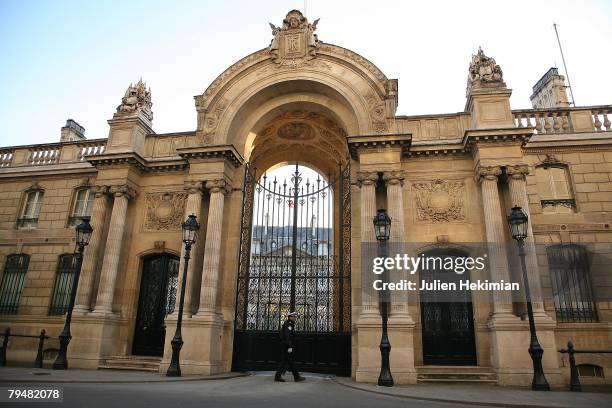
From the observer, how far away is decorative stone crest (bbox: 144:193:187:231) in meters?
18.0

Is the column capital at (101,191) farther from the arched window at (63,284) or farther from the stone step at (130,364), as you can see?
the stone step at (130,364)

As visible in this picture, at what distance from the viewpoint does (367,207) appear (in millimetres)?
15312

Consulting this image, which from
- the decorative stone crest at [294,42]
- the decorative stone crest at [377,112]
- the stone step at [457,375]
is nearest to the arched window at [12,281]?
the decorative stone crest at [294,42]

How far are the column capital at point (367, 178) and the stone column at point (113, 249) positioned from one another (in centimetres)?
972

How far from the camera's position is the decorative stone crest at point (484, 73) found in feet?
54.2

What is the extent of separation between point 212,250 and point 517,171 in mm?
11344

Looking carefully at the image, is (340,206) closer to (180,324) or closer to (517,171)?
(517,171)

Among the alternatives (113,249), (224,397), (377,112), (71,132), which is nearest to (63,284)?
(113,249)

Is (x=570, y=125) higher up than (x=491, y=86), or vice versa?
(x=491, y=86)

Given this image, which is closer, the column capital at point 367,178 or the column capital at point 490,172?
the column capital at point 490,172

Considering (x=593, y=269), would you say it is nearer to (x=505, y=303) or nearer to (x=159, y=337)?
(x=505, y=303)

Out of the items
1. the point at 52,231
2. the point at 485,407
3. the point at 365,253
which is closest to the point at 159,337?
the point at 52,231

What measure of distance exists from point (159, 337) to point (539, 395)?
1345cm

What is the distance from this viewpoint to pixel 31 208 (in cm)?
2073
